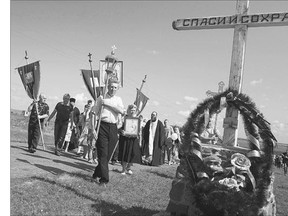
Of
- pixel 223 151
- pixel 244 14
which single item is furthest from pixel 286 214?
pixel 244 14

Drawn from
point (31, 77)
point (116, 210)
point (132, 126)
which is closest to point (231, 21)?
point (116, 210)

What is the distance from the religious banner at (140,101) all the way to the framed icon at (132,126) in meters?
2.68

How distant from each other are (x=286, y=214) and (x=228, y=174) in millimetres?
3371

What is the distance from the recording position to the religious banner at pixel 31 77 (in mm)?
9922

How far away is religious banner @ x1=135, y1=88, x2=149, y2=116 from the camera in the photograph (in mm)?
10664

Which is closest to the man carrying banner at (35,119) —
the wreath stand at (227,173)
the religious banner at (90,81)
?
the religious banner at (90,81)

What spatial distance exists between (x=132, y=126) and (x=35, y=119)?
351 centimetres

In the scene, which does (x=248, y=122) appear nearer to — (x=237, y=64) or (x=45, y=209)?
(x=237, y=64)

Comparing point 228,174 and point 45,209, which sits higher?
point 228,174

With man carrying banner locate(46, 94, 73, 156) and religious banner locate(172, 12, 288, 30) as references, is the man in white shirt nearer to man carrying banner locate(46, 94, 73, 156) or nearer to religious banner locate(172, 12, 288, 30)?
religious banner locate(172, 12, 288, 30)

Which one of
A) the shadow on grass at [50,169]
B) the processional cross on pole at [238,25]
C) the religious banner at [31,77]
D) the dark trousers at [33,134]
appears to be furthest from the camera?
the religious banner at [31,77]

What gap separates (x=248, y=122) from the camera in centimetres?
373

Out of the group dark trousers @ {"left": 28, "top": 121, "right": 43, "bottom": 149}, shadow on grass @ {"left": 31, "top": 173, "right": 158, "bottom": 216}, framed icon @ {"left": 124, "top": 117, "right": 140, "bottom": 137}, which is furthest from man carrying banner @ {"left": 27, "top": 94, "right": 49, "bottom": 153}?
shadow on grass @ {"left": 31, "top": 173, "right": 158, "bottom": 216}

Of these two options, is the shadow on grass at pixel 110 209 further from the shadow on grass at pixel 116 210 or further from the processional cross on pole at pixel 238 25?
the processional cross on pole at pixel 238 25
